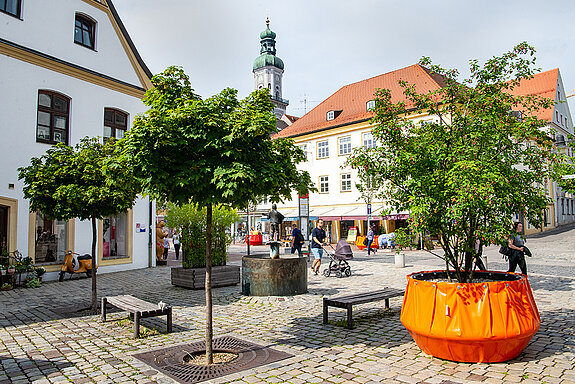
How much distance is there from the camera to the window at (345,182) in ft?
132

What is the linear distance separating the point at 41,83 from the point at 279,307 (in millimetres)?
11873

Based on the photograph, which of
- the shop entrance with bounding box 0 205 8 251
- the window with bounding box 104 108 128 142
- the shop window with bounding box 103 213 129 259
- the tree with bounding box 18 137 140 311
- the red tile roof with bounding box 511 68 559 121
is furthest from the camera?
the red tile roof with bounding box 511 68 559 121

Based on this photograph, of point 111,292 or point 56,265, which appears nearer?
point 111,292

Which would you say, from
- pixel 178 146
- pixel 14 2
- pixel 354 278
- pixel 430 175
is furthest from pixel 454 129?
pixel 14 2

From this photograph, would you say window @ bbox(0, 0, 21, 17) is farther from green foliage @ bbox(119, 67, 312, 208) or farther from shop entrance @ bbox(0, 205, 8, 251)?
green foliage @ bbox(119, 67, 312, 208)

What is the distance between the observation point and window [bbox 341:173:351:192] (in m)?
40.1

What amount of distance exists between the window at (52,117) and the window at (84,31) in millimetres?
2511

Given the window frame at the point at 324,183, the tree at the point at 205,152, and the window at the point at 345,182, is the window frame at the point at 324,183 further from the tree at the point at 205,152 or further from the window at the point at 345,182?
the tree at the point at 205,152

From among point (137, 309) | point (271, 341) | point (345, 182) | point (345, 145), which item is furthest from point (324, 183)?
point (271, 341)

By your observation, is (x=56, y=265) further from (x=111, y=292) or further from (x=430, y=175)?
(x=430, y=175)

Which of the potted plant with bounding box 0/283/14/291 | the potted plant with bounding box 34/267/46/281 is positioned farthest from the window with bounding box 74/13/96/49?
the potted plant with bounding box 0/283/14/291

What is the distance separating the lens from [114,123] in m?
18.5

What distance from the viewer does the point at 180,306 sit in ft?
33.1

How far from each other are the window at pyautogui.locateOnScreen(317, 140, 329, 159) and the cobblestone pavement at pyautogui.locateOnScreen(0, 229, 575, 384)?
30.7m
